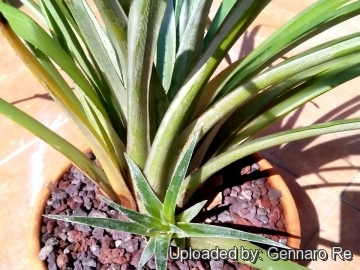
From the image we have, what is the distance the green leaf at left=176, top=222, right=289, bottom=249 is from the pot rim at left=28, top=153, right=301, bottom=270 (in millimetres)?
144

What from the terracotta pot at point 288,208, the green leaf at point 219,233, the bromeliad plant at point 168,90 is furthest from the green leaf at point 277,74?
the terracotta pot at point 288,208

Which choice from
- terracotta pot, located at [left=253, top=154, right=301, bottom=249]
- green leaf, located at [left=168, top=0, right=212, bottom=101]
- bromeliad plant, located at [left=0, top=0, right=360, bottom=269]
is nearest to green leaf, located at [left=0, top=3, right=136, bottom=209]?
bromeliad plant, located at [left=0, top=0, right=360, bottom=269]

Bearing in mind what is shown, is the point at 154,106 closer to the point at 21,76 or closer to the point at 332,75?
the point at 332,75

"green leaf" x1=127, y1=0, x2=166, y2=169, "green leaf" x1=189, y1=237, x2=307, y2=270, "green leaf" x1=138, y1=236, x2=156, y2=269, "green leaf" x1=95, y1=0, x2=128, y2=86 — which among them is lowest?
"green leaf" x1=138, y1=236, x2=156, y2=269

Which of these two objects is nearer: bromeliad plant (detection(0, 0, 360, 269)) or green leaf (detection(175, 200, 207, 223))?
bromeliad plant (detection(0, 0, 360, 269))

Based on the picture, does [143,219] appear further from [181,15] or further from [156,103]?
[181,15]

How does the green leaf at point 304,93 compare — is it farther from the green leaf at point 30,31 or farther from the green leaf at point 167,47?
the green leaf at point 30,31

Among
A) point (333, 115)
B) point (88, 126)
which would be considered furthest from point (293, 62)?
point (333, 115)

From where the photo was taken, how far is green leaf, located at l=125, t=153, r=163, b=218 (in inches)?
17.9

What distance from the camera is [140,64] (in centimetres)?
34

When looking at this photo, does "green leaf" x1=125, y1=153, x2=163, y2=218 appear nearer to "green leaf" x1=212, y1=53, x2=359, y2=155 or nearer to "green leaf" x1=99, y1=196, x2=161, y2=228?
"green leaf" x1=99, y1=196, x2=161, y2=228

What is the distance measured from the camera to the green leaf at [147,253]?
0.45 meters

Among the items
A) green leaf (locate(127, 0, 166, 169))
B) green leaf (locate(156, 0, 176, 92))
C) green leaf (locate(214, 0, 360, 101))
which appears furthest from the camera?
green leaf (locate(156, 0, 176, 92))

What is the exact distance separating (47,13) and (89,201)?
28 cm
